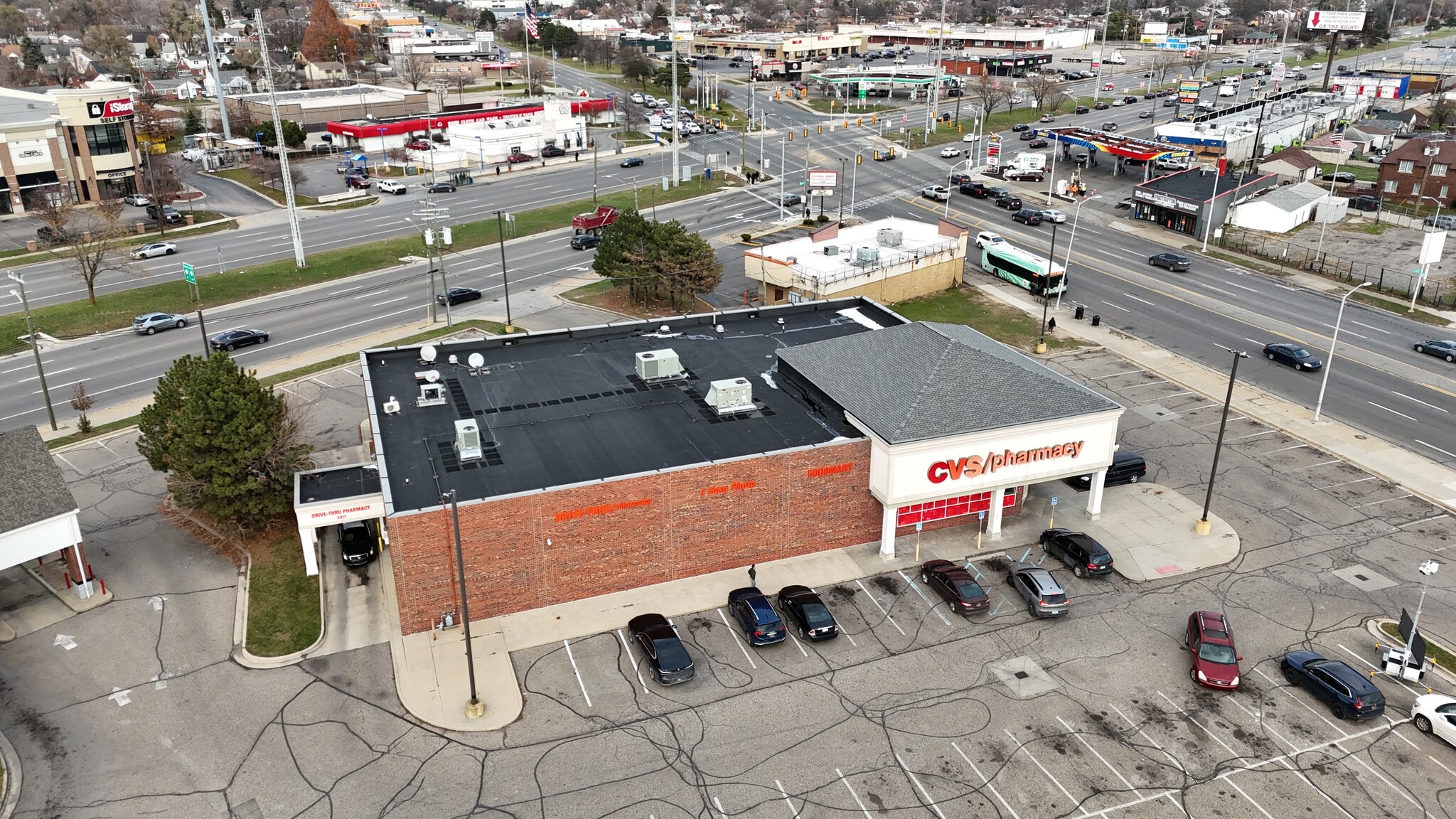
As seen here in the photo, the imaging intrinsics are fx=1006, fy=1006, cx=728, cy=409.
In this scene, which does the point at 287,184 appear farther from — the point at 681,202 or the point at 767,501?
the point at 767,501

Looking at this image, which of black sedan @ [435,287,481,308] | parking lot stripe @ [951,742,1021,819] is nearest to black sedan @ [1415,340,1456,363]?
parking lot stripe @ [951,742,1021,819]

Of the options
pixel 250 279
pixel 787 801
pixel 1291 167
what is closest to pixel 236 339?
pixel 250 279

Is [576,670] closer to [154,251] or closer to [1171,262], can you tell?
[1171,262]

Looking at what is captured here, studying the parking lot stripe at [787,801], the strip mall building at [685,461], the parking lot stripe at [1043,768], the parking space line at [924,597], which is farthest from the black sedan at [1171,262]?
the parking lot stripe at [787,801]

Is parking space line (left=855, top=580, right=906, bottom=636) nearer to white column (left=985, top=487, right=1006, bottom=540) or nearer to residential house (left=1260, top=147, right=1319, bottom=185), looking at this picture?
white column (left=985, top=487, right=1006, bottom=540)

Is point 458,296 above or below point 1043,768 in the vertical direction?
above

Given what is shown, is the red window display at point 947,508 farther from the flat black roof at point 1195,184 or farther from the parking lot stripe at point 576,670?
the flat black roof at point 1195,184
